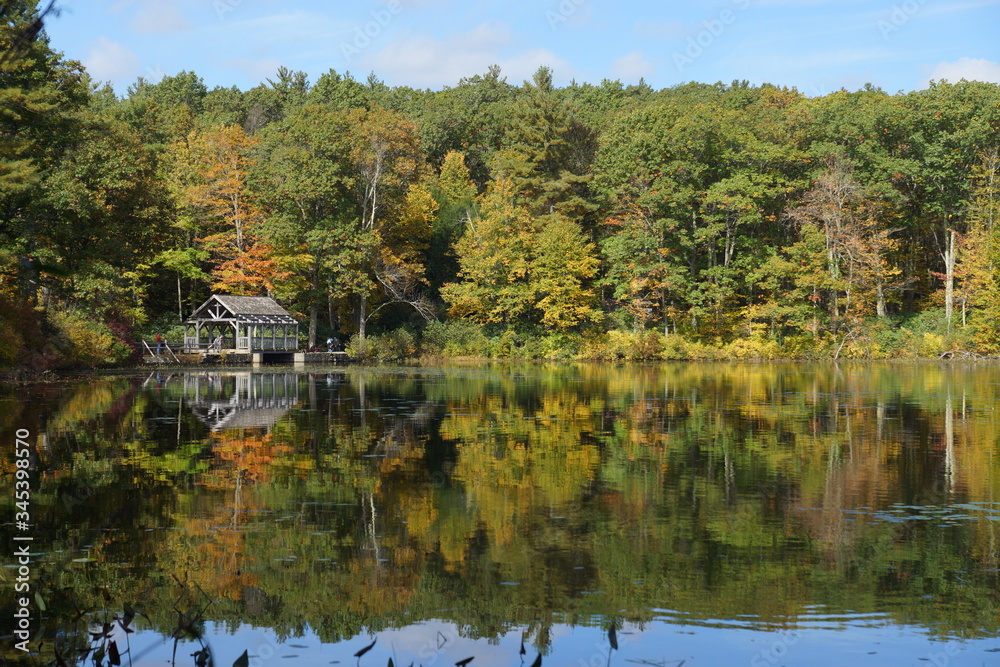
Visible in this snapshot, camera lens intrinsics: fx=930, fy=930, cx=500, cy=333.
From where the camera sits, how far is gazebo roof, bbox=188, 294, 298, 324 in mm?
54656

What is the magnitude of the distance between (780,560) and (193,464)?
9942mm

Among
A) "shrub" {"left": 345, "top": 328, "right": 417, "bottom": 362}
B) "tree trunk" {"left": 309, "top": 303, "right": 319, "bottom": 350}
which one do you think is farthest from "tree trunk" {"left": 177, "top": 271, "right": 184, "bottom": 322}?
"shrub" {"left": 345, "top": 328, "right": 417, "bottom": 362}

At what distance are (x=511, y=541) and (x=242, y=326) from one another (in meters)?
48.6

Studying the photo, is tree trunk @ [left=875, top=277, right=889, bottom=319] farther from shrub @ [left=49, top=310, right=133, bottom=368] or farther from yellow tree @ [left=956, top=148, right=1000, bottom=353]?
shrub @ [left=49, top=310, right=133, bottom=368]

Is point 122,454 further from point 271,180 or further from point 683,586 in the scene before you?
point 271,180

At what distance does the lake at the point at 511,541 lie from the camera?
716cm

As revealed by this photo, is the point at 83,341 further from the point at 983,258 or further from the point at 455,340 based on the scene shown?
the point at 983,258

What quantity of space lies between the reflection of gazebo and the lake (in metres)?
1.13

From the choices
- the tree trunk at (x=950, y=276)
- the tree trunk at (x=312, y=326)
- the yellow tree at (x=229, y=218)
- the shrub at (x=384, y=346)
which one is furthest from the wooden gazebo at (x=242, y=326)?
the tree trunk at (x=950, y=276)

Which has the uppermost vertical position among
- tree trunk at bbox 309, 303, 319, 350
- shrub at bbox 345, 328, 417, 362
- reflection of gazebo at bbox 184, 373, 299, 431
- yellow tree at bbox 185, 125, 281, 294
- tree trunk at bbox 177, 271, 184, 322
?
yellow tree at bbox 185, 125, 281, 294

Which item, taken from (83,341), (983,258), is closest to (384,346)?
(83,341)

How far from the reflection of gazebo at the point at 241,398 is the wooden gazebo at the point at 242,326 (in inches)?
441

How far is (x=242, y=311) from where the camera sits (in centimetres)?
5469

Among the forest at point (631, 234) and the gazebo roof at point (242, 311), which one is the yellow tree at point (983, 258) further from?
the gazebo roof at point (242, 311)
